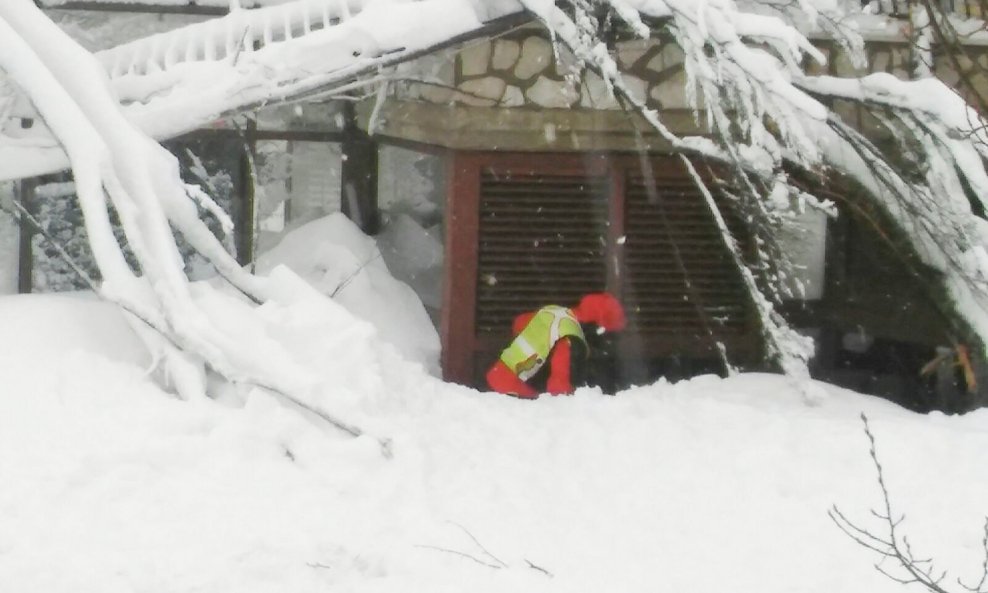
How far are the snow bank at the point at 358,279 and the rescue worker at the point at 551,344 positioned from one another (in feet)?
2.57

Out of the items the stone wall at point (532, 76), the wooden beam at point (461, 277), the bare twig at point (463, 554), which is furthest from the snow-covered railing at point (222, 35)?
the bare twig at point (463, 554)

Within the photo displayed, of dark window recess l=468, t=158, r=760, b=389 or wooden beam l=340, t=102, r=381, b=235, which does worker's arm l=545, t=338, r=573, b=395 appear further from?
wooden beam l=340, t=102, r=381, b=235

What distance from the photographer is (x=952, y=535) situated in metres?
5.43

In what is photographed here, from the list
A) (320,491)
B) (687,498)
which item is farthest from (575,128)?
(320,491)

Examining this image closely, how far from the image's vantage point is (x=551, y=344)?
26.8 ft

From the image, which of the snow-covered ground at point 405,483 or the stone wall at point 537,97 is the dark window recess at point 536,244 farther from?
the snow-covered ground at point 405,483

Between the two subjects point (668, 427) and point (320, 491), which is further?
point (668, 427)

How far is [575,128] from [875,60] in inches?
90.0

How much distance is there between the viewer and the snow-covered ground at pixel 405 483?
4914mm

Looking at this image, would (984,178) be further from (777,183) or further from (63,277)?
(63,277)

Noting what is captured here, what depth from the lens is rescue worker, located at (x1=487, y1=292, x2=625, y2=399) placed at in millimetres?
8188

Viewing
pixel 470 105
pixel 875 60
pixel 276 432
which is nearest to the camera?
pixel 276 432

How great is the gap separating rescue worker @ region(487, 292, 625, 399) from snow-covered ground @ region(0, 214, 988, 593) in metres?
0.75

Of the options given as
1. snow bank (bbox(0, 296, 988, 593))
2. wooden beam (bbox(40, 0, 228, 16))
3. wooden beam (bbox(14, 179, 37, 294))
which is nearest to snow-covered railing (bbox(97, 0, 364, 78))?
wooden beam (bbox(40, 0, 228, 16))
